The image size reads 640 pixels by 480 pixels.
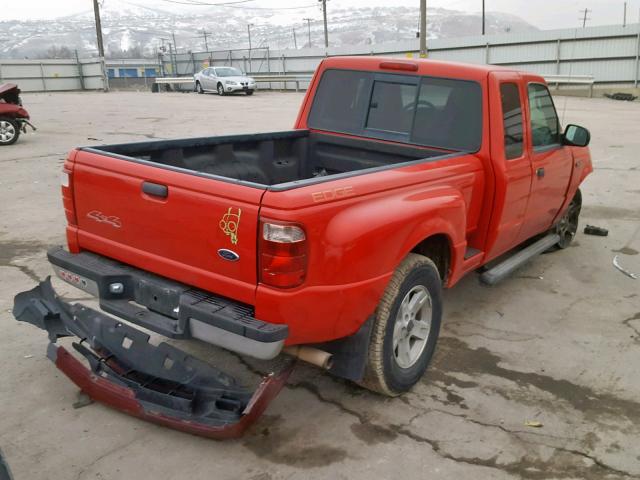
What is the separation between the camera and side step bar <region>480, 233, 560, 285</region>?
454 cm

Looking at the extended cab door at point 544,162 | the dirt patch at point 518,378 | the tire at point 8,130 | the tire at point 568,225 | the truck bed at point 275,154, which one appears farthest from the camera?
the tire at point 8,130

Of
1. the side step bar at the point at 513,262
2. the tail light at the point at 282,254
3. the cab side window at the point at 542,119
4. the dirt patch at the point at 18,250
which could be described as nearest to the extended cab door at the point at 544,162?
the cab side window at the point at 542,119

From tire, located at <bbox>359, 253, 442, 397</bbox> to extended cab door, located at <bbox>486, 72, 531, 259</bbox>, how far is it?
3.17 ft

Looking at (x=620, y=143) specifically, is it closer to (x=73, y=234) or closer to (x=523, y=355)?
(x=523, y=355)

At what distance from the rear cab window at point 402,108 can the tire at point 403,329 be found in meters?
1.27

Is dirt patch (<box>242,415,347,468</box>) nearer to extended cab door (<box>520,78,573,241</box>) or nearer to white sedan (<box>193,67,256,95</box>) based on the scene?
extended cab door (<box>520,78,573,241</box>)

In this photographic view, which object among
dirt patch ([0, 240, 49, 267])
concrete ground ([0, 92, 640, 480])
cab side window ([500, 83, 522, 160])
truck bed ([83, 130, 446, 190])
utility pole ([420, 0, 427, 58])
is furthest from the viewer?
utility pole ([420, 0, 427, 58])

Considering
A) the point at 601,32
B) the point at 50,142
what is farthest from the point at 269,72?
the point at 50,142

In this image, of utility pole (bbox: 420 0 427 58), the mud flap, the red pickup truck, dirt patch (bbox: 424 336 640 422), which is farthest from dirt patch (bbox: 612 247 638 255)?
utility pole (bbox: 420 0 427 58)

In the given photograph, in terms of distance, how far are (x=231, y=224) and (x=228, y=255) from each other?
160 millimetres

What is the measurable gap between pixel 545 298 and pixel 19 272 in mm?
4726

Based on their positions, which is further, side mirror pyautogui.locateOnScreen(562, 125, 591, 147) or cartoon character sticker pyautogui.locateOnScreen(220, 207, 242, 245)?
side mirror pyautogui.locateOnScreen(562, 125, 591, 147)

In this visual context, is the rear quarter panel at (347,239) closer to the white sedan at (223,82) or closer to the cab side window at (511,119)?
the cab side window at (511,119)

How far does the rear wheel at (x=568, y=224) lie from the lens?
20.4 feet
